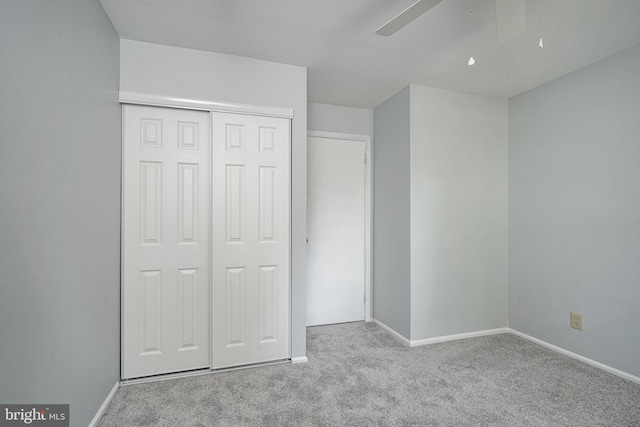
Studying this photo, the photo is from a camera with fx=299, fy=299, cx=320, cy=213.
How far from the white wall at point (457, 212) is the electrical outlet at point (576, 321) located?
25.1 inches

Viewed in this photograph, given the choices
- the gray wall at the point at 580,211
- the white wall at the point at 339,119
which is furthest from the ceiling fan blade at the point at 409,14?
the gray wall at the point at 580,211

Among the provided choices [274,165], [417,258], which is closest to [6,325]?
[274,165]

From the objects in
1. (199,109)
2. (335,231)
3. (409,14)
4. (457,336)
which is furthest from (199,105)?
(457,336)

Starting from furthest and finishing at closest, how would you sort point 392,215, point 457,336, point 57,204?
point 392,215
point 457,336
point 57,204

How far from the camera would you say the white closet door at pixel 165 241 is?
6.89 ft

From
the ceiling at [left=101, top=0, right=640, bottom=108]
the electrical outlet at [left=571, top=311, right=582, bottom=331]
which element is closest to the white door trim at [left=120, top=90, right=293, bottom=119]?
the ceiling at [left=101, top=0, right=640, bottom=108]

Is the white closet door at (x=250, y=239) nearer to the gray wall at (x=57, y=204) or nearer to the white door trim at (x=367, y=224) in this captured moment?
the gray wall at (x=57, y=204)

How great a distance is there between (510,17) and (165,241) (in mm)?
2440

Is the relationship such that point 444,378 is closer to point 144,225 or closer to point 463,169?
point 463,169

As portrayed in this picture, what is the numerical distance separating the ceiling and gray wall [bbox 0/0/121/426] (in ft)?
1.70

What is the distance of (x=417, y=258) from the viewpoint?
9.21 ft

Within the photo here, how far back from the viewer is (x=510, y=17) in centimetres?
141

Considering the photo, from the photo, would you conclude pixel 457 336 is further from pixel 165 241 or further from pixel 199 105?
pixel 199 105

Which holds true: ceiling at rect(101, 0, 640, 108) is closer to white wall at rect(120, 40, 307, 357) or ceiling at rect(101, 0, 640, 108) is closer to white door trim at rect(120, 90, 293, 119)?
white wall at rect(120, 40, 307, 357)
